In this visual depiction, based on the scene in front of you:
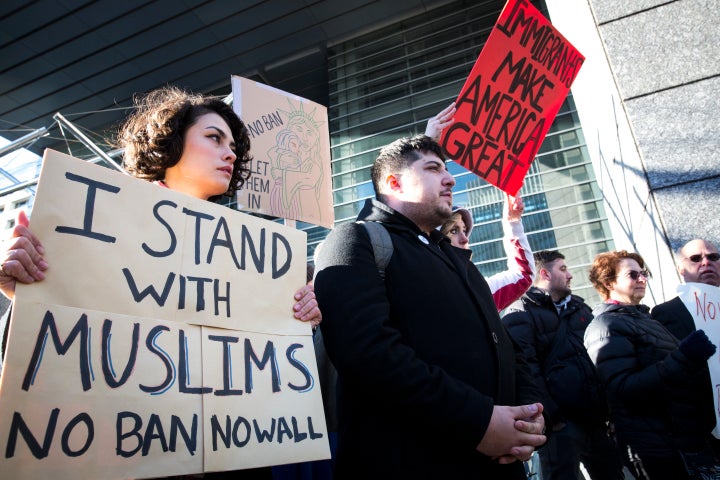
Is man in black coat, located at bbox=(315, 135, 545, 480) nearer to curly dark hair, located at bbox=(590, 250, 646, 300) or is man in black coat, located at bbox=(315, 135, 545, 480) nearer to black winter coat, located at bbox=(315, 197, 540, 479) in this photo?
black winter coat, located at bbox=(315, 197, 540, 479)

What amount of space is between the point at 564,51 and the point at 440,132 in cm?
135

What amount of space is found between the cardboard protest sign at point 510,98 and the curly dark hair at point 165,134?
1202mm

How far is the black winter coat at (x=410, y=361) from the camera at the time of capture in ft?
4.95

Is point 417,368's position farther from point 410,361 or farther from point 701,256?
point 701,256

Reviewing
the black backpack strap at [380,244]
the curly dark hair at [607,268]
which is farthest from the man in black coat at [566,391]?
the black backpack strap at [380,244]

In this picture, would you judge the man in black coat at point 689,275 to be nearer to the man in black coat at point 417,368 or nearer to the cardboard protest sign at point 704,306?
the cardboard protest sign at point 704,306

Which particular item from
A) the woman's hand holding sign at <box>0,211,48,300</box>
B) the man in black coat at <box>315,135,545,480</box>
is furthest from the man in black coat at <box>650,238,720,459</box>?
the woman's hand holding sign at <box>0,211,48,300</box>

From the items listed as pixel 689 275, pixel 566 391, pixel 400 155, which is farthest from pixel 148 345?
pixel 689 275

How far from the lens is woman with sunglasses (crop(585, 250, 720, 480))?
2.35 meters

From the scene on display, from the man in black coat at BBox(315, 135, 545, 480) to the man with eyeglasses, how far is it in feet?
4.92

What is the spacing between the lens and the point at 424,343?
1.67 metres

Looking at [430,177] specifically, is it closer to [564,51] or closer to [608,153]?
[564,51]

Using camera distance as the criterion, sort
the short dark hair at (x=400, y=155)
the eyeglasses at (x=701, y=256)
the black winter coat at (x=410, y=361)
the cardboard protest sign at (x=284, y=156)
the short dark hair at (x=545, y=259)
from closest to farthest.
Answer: the black winter coat at (x=410, y=361)
the short dark hair at (x=400, y=155)
the eyeglasses at (x=701, y=256)
the cardboard protest sign at (x=284, y=156)
the short dark hair at (x=545, y=259)

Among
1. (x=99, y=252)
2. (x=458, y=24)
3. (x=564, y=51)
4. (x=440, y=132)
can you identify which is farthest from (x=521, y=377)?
(x=458, y=24)
